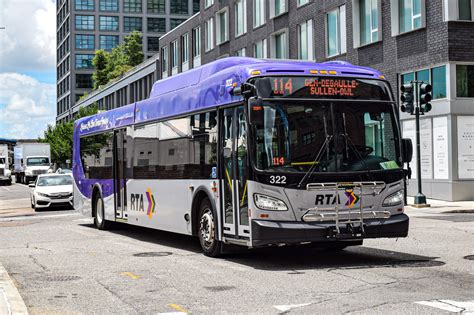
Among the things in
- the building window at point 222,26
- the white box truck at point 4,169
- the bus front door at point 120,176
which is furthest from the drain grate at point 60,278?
the white box truck at point 4,169

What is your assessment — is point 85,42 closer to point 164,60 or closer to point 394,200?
point 164,60

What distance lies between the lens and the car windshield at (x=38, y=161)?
210ft

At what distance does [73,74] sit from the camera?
12544cm

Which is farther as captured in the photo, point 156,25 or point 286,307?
point 156,25

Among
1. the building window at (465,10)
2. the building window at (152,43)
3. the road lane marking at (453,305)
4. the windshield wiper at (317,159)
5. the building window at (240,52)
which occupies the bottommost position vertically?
the road lane marking at (453,305)

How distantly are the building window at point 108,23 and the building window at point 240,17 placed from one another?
7703 centimetres

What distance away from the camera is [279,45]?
42.0 meters

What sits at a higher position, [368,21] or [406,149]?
[368,21]

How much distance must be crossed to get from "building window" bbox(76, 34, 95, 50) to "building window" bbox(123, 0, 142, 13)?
26.0ft

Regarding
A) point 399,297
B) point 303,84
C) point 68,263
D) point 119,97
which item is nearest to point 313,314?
point 399,297

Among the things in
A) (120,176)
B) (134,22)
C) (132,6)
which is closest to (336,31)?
(120,176)

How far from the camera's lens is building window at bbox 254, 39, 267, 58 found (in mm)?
43412

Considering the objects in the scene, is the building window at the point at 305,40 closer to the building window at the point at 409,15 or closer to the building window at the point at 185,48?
the building window at the point at 409,15

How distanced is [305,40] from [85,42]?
297 feet
